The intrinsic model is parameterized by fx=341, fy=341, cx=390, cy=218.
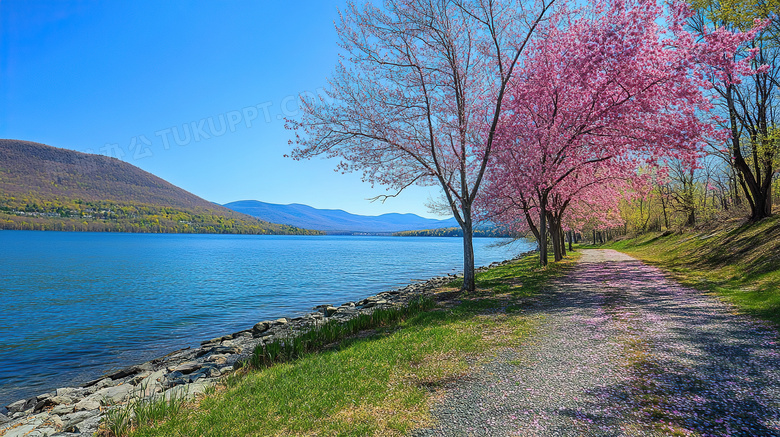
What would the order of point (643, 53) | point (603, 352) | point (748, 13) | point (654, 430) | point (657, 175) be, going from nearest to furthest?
point (654, 430) < point (603, 352) < point (748, 13) < point (643, 53) < point (657, 175)

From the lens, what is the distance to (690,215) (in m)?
43.6

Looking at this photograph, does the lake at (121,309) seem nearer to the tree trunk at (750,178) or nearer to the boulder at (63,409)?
the boulder at (63,409)

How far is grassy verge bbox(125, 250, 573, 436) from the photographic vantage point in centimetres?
511

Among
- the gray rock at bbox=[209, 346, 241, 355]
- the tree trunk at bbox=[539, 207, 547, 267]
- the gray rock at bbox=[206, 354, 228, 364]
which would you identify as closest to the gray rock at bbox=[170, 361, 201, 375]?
the gray rock at bbox=[206, 354, 228, 364]

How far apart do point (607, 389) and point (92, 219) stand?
815ft

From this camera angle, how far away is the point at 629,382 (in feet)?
19.3

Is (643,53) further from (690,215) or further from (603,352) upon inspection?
(690,215)

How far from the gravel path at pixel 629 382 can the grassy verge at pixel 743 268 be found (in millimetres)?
1919

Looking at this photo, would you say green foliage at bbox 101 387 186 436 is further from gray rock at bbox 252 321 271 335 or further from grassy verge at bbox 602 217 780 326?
grassy verge at bbox 602 217 780 326

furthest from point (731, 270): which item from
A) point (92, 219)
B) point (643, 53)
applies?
point (92, 219)

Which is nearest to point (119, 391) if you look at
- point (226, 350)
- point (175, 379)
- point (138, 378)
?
point (138, 378)

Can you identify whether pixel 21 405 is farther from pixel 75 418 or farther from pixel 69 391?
pixel 75 418

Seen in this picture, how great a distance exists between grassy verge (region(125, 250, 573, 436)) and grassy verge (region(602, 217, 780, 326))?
7.41 meters

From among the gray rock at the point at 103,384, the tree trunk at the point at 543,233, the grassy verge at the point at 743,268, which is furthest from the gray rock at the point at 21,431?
the tree trunk at the point at 543,233
